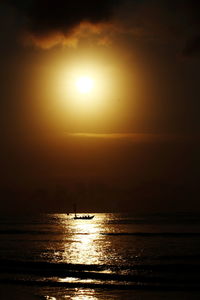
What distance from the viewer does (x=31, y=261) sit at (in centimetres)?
5656

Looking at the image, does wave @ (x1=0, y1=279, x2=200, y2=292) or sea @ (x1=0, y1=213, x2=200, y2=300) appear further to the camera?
wave @ (x1=0, y1=279, x2=200, y2=292)

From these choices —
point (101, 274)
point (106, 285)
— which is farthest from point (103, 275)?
point (106, 285)

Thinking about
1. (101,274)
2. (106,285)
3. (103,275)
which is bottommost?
(106,285)

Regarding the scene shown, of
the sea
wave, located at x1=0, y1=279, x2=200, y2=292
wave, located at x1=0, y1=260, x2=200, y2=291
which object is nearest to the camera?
the sea

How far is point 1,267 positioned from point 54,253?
52.8ft

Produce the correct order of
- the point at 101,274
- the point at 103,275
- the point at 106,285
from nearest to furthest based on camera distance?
the point at 106,285 < the point at 103,275 < the point at 101,274

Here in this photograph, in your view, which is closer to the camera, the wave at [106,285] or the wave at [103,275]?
the wave at [106,285]

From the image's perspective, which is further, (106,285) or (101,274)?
(101,274)

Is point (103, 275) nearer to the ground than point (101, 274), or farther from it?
nearer to the ground

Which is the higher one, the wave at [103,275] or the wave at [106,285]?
the wave at [103,275]

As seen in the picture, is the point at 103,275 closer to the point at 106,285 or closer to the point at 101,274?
the point at 101,274

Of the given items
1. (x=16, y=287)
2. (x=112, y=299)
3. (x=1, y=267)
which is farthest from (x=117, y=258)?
(x=112, y=299)

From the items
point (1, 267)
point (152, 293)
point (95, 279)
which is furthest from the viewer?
point (1, 267)

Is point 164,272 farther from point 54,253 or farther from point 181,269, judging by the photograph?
point 54,253
